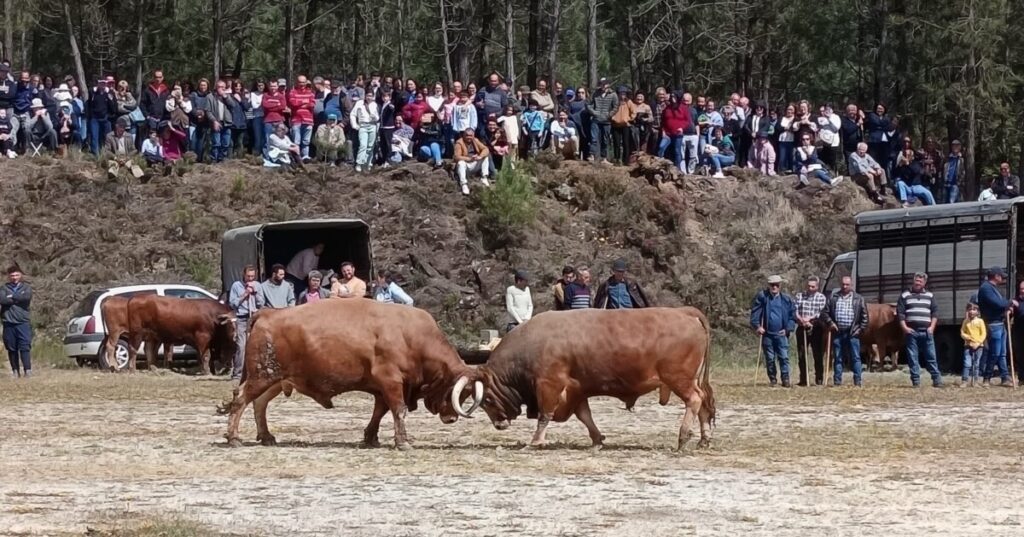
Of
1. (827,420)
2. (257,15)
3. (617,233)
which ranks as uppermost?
(257,15)

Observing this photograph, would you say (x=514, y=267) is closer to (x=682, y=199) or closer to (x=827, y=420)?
(x=682, y=199)

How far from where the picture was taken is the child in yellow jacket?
1183 inches

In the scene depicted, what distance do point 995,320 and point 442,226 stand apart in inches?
602

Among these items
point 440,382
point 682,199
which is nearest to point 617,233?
point 682,199

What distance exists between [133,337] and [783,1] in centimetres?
3374

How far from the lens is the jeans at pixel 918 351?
29.5 metres

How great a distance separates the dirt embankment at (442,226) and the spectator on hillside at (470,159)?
0.59 meters

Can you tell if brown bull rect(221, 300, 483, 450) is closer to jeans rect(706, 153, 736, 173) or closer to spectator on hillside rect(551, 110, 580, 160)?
spectator on hillside rect(551, 110, 580, 160)

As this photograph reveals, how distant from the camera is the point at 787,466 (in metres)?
15.9

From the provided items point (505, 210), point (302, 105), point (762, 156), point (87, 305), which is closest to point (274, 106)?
point (302, 105)

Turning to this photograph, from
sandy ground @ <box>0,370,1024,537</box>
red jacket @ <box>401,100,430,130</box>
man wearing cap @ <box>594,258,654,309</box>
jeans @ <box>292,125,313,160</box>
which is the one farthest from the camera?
jeans @ <box>292,125,313,160</box>

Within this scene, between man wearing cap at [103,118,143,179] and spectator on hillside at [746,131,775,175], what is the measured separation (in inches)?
581

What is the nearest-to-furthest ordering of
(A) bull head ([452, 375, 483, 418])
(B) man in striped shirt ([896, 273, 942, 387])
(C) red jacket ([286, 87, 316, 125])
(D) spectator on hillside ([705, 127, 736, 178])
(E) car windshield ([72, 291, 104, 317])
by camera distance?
(A) bull head ([452, 375, 483, 418])
(B) man in striped shirt ([896, 273, 942, 387])
(E) car windshield ([72, 291, 104, 317])
(C) red jacket ([286, 87, 316, 125])
(D) spectator on hillside ([705, 127, 736, 178])

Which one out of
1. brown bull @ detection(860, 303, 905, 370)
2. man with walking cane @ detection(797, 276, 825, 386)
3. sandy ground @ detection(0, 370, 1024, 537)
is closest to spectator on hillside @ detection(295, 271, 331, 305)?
sandy ground @ detection(0, 370, 1024, 537)
